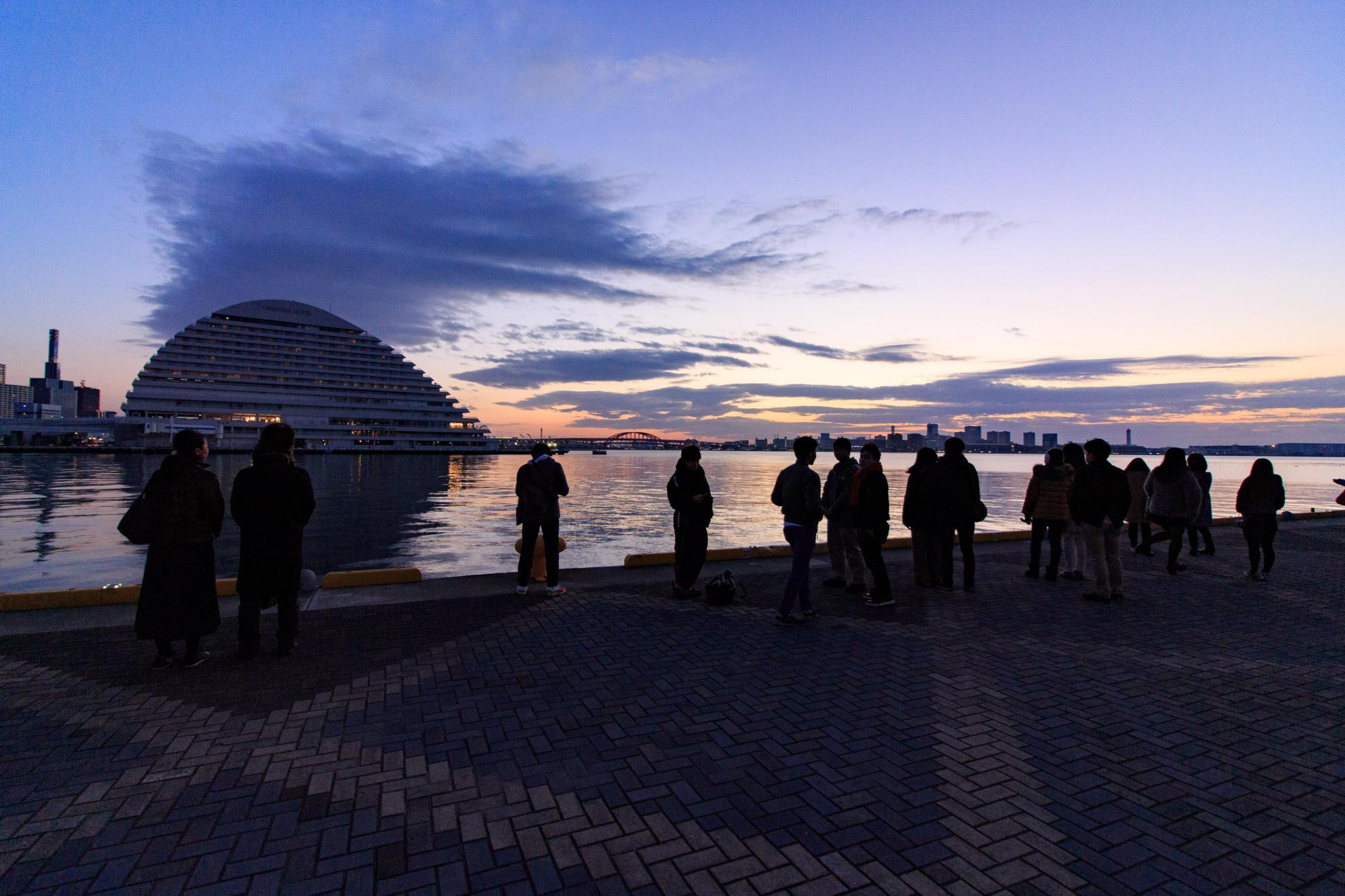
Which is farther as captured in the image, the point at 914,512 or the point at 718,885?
the point at 914,512

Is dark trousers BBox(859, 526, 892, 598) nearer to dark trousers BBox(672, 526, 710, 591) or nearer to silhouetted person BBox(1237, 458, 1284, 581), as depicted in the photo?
dark trousers BBox(672, 526, 710, 591)

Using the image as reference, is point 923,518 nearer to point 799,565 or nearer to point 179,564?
point 799,565

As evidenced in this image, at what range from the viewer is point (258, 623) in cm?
578

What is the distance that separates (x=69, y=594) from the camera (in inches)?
289

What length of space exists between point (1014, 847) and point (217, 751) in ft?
15.5

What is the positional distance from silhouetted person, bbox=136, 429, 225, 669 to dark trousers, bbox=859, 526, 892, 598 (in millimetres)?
7026

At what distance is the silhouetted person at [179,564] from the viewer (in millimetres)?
5387

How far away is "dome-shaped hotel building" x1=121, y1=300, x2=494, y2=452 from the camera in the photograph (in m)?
132

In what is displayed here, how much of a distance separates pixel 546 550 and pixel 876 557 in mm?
4394

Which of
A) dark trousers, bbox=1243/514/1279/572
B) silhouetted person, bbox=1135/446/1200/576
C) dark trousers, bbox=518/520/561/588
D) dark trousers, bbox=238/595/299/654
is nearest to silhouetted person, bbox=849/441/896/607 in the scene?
dark trousers, bbox=518/520/561/588

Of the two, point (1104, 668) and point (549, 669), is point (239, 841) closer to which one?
point (549, 669)

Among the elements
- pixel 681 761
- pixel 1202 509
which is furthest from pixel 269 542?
pixel 1202 509

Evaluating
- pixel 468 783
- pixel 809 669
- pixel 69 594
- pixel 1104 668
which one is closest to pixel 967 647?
pixel 1104 668

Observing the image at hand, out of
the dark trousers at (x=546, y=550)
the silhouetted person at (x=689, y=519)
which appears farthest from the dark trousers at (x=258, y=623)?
the silhouetted person at (x=689, y=519)
